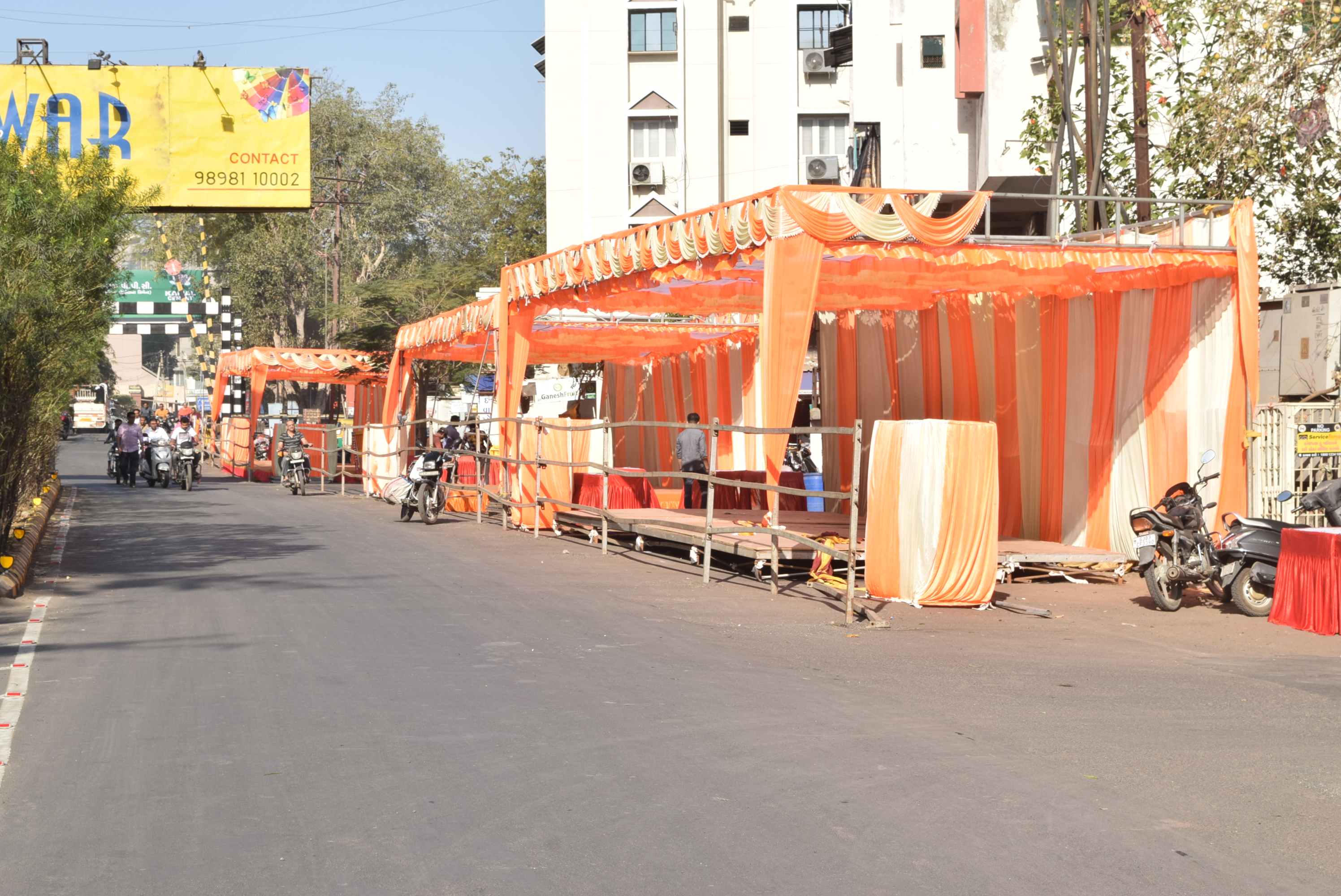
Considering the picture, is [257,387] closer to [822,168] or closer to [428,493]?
[428,493]

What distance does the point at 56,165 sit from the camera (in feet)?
50.0

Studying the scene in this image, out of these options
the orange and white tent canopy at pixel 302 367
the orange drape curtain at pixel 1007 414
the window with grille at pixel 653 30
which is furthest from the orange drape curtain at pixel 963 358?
the window with grille at pixel 653 30

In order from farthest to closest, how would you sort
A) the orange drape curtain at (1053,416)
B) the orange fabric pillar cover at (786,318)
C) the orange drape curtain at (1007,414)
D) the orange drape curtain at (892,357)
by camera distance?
1. the orange drape curtain at (892,357)
2. the orange drape curtain at (1007,414)
3. the orange drape curtain at (1053,416)
4. the orange fabric pillar cover at (786,318)

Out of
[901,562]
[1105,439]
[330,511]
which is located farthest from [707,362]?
[901,562]

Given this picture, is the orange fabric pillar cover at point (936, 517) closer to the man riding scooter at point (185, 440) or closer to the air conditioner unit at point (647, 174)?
the man riding scooter at point (185, 440)

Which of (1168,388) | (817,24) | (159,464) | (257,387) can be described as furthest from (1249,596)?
(817,24)

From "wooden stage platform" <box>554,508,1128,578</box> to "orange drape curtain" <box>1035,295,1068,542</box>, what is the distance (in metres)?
0.43

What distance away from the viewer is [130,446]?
28.9 m

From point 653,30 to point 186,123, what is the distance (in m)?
21.4

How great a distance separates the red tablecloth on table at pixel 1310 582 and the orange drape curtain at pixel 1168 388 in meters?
2.67

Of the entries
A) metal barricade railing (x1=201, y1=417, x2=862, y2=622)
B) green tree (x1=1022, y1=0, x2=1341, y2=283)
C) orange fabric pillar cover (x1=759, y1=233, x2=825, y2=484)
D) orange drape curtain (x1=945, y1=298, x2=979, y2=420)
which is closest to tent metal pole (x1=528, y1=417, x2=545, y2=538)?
metal barricade railing (x1=201, y1=417, x2=862, y2=622)

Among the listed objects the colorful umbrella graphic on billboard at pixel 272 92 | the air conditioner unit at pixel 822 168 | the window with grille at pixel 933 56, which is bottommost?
the colorful umbrella graphic on billboard at pixel 272 92

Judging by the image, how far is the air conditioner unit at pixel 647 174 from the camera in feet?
135

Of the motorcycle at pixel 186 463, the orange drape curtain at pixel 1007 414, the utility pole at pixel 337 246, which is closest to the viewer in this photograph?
the orange drape curtain at pixel 1007 414
